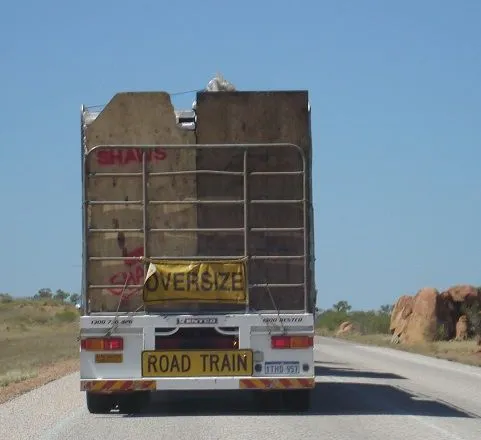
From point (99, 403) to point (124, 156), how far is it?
11.5ft

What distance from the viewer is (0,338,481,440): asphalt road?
1325cm

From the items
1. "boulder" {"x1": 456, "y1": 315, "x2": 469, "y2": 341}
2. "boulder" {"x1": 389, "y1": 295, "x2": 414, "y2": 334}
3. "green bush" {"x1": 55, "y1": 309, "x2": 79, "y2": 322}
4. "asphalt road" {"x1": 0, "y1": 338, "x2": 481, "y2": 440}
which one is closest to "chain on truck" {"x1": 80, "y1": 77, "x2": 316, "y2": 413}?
"asphalt road" {"x1": 0, "y1": 338, "x2": 481, "y2": 440}

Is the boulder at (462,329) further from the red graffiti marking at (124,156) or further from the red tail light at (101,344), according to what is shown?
the red tail light at (101,344)

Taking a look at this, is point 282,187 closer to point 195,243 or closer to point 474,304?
point 195,243

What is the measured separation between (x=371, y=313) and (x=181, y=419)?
252 feet

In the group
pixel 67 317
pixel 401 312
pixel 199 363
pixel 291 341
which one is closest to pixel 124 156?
pixel 199 363

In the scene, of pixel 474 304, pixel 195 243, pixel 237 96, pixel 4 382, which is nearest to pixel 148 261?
pixel 195 243

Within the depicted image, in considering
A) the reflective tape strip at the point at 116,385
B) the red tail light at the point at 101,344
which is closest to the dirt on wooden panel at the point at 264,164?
the red tail light at the point at 101,344

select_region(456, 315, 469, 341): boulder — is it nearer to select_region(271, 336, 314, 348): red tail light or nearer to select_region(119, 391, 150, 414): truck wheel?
select_region(119, 391, 150, 414): truck wheel

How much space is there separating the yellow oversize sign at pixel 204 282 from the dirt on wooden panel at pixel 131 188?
0.90ft

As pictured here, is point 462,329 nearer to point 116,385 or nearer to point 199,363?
point 199,363

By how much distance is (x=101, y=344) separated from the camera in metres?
14.6

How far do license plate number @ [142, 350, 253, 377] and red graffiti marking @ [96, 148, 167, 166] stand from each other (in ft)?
8.45

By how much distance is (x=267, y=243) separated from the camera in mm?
14883
